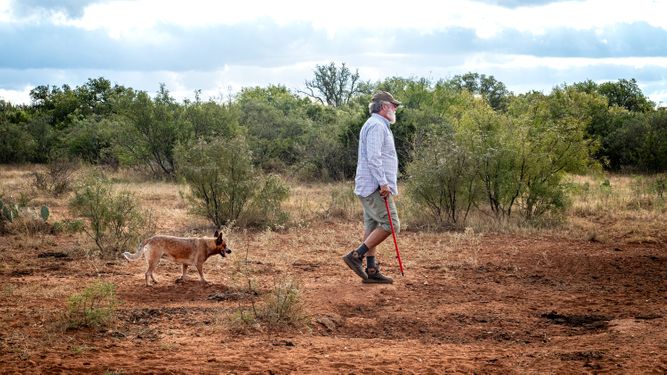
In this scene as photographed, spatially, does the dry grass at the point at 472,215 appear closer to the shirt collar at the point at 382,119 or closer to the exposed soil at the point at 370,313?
the exposed soil at the point at 370,313

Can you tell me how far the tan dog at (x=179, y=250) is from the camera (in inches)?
382

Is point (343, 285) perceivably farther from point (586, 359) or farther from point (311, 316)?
point (586, 359)

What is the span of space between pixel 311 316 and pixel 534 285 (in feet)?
11.5

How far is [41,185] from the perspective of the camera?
20141 millimetres

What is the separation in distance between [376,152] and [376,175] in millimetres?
265

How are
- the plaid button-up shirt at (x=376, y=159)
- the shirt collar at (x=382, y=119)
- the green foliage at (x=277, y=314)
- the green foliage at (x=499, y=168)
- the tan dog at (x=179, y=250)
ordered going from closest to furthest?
1. the green foliage at (x=277, y=314)
2. the plaid button-up shirt at (x=376, y=159)
3. the shirt collar at (x=382, y=119)
4. the tan dog at (x=179, y=250)
5. the green foliage at (x=499, y=168)

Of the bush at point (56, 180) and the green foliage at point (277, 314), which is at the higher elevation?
the green foliage at point (277, 314)

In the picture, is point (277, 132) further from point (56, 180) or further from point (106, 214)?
point (106, 214)

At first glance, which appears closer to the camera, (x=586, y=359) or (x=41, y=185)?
(x=586, y=359)

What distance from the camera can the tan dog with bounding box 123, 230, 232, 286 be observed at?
9703 millimetres

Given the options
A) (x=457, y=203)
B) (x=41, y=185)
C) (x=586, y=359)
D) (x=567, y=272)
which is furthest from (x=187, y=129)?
(x=586, y=359)

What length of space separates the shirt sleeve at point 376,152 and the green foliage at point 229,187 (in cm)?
598

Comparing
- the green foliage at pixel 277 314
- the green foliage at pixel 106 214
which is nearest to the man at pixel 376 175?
→ the green foliage at pixel 277 314

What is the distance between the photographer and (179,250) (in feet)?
32.0
